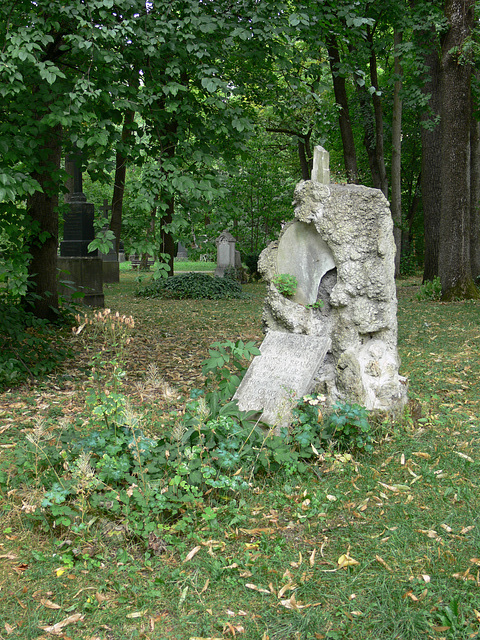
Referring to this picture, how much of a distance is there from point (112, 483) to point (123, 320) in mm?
1257

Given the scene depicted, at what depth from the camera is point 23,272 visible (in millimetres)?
6129

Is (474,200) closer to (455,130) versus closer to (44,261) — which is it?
(455,130)

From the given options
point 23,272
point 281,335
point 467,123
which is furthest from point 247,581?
point 467,123

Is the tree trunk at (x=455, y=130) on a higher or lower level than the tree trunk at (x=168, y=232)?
higher

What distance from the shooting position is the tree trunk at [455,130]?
1235cm

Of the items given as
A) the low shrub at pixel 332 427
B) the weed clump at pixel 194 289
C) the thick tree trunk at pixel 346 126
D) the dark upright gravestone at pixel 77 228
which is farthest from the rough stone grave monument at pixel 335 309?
the thick tree trunk at pixel 346 126

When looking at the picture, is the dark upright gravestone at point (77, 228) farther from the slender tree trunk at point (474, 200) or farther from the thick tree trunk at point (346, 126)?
the slender tree trunk at point (474, 200)

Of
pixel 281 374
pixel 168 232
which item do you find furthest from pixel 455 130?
pixel 281 374

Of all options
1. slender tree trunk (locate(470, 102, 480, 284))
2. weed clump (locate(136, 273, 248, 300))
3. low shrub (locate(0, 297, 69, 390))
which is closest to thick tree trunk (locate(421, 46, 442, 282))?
slender tree trunk (locate(470, 102, 480, 284))

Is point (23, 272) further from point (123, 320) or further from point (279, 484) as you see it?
point (279, 484)

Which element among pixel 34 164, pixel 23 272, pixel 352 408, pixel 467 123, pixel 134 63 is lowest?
pixel 352 408

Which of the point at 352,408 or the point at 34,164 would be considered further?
the point at 34,164

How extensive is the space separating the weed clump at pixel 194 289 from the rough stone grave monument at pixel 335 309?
37.8ft

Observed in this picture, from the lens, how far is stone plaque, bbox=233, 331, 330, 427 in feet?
14.9
